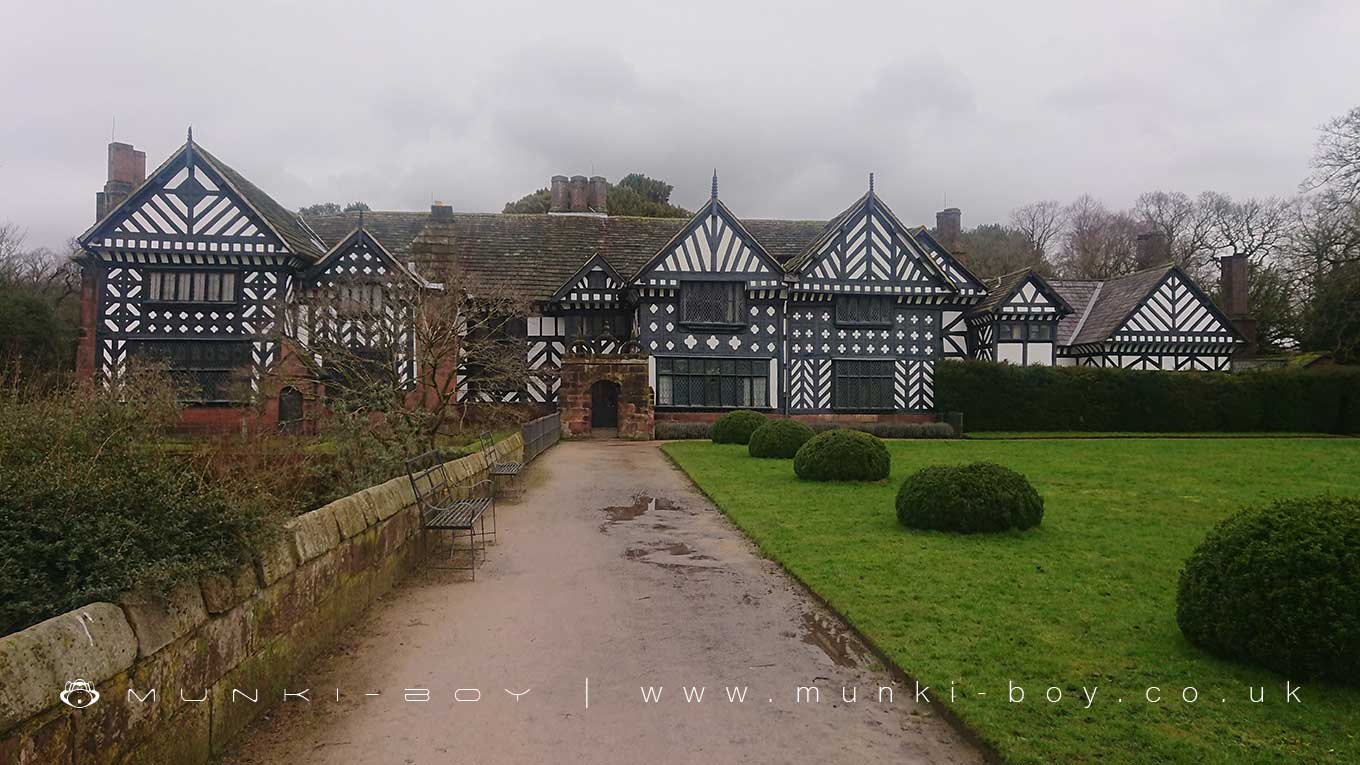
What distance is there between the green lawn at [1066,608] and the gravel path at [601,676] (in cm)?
42

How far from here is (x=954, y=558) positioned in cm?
809

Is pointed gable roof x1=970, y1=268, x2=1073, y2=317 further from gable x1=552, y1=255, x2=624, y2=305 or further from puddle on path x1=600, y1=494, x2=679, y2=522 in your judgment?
puddle on path x1=600, y1=494, x2=679, y2=522

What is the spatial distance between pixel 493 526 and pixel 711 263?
17.5m

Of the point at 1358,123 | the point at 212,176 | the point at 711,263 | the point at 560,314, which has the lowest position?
the point at 560,314

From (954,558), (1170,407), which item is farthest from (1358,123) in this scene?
(954,558)

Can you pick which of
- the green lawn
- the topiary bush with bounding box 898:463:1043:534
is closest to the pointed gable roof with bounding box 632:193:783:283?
the green lawn

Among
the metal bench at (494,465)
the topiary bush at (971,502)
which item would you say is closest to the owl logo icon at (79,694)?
the topiary bush at (971,502)

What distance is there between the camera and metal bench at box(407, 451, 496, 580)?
8078 millimetres

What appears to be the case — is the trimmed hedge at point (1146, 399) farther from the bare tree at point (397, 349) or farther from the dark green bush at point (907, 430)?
the bare tree at point (397, 349)

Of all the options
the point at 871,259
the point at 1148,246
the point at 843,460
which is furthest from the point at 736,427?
the point at 1148,246

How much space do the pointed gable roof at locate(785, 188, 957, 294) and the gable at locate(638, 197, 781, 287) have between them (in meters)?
1.49

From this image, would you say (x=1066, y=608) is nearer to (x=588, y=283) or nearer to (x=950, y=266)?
(x=588, y=283)

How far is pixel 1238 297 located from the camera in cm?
3416

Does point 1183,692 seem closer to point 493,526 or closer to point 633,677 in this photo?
point 633,677
